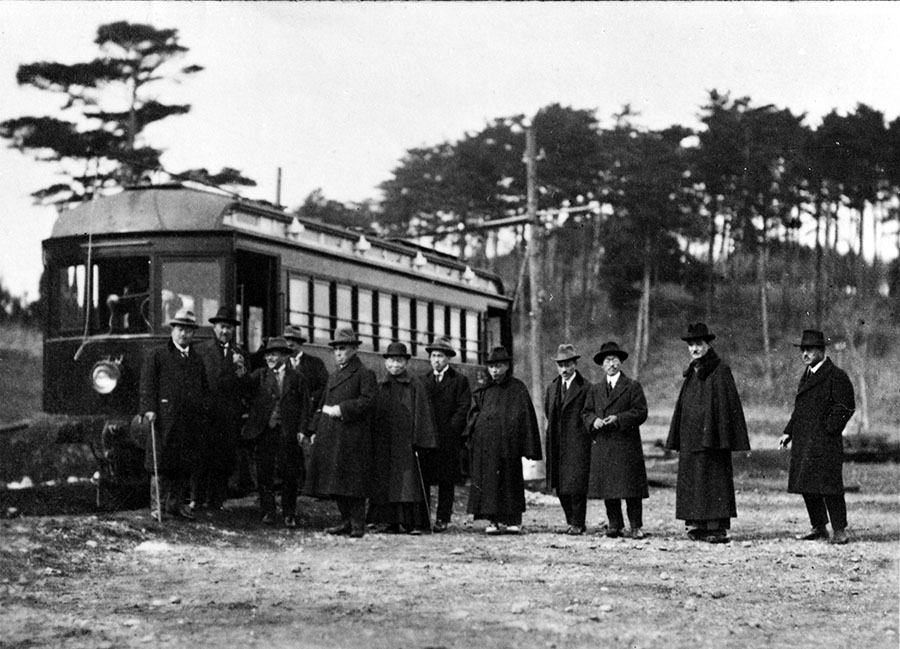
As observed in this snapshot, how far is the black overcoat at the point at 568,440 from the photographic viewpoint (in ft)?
38.8

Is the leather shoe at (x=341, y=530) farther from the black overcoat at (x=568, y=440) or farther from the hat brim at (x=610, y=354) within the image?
the hat brim at (x=610, y=354)

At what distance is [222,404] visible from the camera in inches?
444

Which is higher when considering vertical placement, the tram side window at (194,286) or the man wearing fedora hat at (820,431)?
the tram side window at (194,286)

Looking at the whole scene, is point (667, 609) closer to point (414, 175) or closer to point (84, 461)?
point (84, 461)

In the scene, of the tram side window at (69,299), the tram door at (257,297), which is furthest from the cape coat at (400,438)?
the tram side window at (69,299)

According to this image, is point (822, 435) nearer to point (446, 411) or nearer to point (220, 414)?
point (446, 411)

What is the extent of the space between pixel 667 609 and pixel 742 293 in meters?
42.5

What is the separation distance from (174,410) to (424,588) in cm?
393

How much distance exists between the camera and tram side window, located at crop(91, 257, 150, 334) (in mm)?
12258

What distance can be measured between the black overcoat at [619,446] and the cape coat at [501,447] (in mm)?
605

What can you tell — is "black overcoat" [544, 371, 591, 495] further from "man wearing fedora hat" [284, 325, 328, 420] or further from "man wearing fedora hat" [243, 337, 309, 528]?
"man wearing fedora hat" [243, 337, 309, 528]

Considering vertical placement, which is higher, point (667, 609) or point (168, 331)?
point (168, 331)

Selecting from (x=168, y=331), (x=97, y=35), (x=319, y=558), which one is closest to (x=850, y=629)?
(x=319, y=558)

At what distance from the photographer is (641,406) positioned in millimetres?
11344
